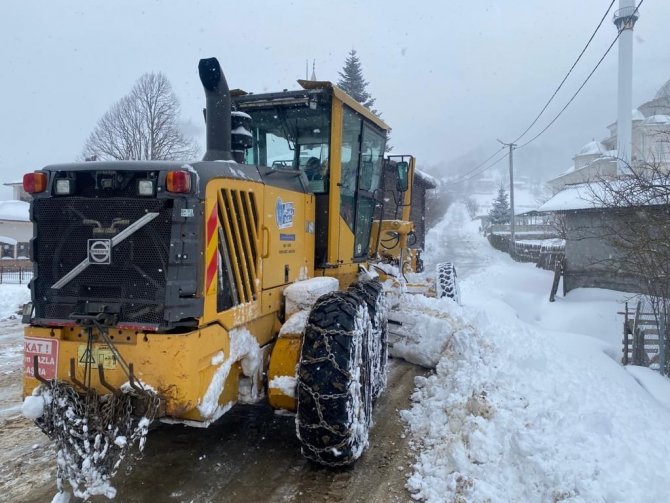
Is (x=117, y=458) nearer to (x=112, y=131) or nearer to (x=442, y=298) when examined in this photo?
(x=442, y=298)

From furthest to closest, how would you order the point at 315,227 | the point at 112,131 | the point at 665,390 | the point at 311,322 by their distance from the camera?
the point at 112,131 → the point at 665,390 → the point at 315,227 → the point at 311,322

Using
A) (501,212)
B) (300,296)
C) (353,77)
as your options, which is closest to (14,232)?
(353,77)

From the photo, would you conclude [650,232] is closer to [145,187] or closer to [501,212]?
[145,187]

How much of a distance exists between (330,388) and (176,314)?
1.11 meters

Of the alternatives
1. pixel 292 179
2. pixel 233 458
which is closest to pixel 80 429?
pixel 233 458

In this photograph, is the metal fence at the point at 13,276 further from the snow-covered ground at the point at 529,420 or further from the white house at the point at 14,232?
the snow-covered ground at the point at 529,420

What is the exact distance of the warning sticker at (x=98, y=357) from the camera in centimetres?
296

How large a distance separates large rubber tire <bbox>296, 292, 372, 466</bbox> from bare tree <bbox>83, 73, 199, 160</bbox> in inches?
920

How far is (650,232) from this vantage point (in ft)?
25.3

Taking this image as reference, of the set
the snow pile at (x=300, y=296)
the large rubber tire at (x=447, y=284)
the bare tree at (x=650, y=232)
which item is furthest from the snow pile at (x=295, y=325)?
the bare tree at (x=650, y=232)

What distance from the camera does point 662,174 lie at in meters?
7.37

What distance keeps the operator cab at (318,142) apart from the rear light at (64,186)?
185 centimetres

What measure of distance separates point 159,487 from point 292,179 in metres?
2.51

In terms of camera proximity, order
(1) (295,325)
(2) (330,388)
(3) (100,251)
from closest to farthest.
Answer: (3) (100,251)
(2) (330,388)
(1) (295,325)
